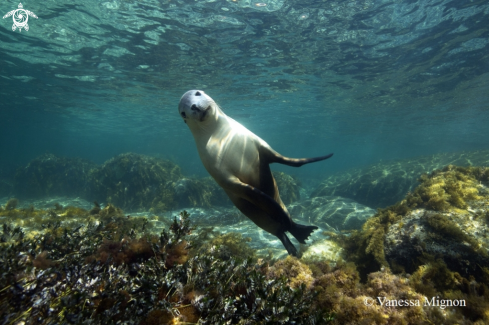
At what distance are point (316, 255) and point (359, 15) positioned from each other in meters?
11.2

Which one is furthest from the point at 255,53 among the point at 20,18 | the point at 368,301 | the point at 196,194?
the point at 368,301

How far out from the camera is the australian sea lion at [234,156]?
255 centimetres

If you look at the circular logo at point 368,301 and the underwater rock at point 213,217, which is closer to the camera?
the circular logo at point 368,301

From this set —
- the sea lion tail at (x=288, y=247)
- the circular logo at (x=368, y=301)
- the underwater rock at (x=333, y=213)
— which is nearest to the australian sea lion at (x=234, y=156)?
the sea lion tail at (x=288, y=247)

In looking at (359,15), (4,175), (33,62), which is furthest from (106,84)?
(359,15)

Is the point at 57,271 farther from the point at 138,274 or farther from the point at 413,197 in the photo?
the point at 413,197

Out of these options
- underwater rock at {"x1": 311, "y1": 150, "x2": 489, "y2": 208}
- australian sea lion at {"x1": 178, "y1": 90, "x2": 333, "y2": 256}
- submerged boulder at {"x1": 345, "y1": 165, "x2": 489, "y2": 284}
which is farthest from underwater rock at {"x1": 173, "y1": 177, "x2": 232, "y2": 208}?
australian sea lion at {"x1": 178, "y1": 90, "x2": 333, "y2": 256}

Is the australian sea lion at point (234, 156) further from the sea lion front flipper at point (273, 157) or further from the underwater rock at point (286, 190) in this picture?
the underwater rock at point (286, 190)

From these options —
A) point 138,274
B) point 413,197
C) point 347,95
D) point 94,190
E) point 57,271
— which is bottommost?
point 94,190

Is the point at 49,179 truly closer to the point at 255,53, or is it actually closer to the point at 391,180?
the point at 255,53

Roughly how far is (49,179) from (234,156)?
2283 cm

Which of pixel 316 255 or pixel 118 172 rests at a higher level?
pixel 316 255

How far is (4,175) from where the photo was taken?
956 inches

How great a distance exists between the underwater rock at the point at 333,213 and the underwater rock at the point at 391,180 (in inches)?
93.0
